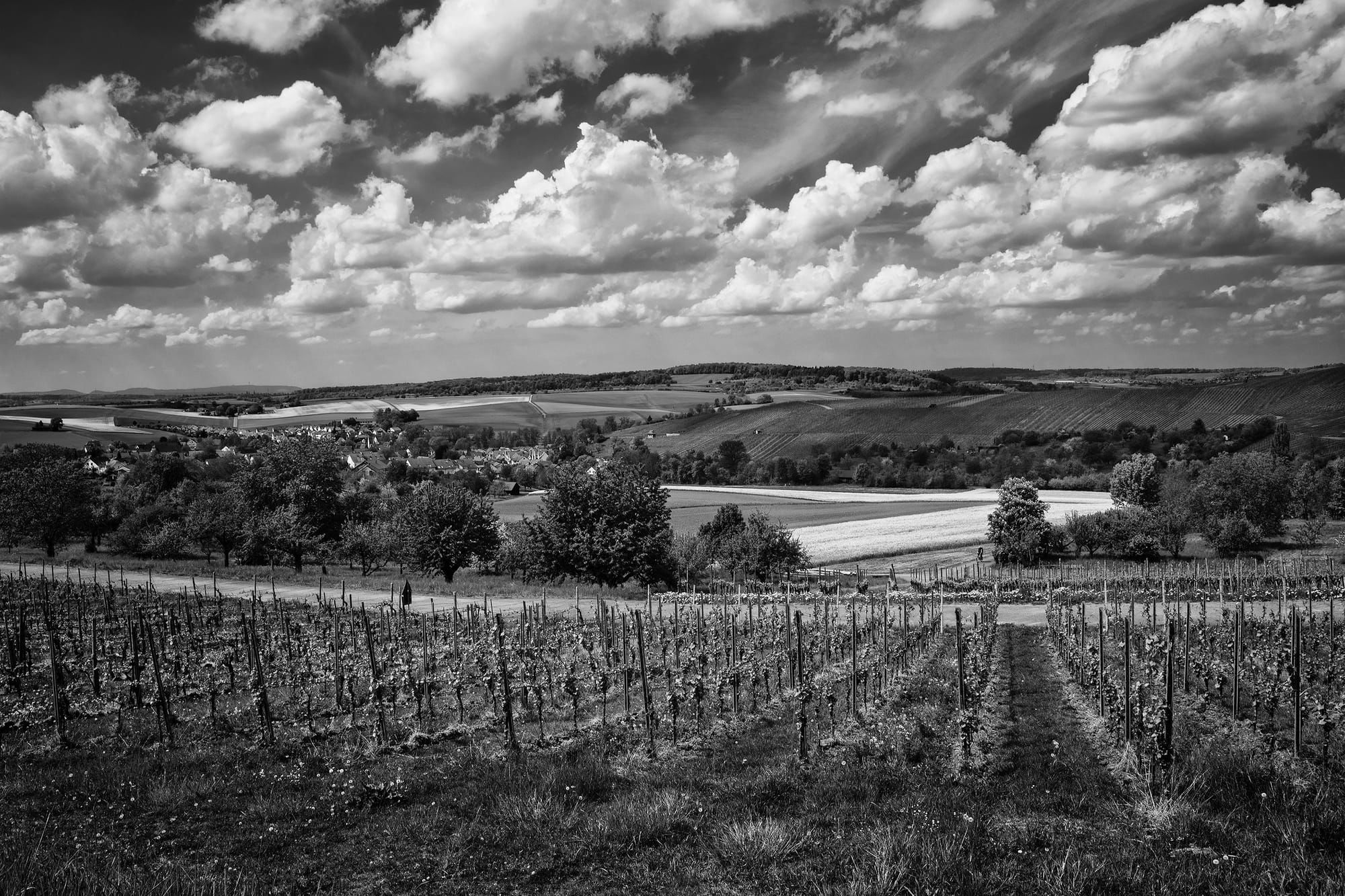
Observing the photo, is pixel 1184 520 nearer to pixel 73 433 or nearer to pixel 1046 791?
pixel 1046 791

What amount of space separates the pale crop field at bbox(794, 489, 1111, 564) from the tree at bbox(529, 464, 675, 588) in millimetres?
17156

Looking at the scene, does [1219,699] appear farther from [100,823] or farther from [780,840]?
[100,823]

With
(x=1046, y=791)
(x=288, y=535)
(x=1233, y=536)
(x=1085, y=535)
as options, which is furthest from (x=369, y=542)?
(x=1233, y=536)

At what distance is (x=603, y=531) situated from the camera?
140ft

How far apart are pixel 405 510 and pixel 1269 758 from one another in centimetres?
4784

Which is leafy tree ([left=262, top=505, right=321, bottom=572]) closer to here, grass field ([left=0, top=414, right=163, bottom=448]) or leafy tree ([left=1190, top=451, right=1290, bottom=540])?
grass field ([left=0, top=414, right=163, bottom=448])

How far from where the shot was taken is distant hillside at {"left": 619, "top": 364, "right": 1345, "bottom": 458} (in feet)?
365

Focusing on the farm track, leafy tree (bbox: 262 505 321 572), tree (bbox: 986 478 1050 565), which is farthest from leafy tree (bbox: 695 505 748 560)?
the farm track

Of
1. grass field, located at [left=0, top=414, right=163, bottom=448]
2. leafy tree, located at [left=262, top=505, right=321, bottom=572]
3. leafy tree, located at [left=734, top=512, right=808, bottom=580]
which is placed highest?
grass field, located at [left=0, top=414, right=163, bottom=448]

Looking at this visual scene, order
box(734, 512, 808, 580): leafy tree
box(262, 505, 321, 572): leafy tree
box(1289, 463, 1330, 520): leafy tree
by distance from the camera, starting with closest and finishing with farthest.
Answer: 1. box(734, 512, 808, 580): leafy tree
2. box(262, 505, 321, 572): leafy tree
3. box(1289, 463, 1330, 520): leafy tree

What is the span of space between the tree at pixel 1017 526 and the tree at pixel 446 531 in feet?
111

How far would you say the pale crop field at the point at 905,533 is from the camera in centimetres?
5966

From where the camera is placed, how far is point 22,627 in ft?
63.1

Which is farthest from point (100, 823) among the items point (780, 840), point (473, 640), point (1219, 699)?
point (1219, 699)
